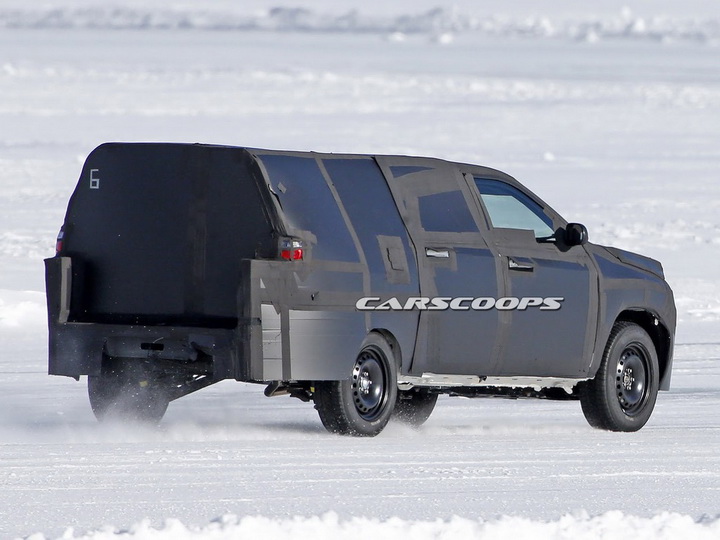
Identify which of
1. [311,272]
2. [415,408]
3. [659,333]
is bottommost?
[415,408]

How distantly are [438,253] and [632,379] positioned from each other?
199 centimetres

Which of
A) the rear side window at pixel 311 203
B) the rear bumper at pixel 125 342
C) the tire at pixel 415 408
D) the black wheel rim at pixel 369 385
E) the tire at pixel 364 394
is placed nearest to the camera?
the rear bumper at pixel 125 342

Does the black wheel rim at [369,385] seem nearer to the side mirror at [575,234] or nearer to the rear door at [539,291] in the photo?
the rear door at [539,291]

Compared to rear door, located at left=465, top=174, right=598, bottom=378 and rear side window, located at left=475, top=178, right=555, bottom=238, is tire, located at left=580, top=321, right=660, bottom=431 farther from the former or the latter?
rear side window, located at left=475, top=178, right=555, bottom=238

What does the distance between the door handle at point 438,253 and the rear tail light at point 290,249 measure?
103 cm

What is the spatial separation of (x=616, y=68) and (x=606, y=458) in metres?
48.5

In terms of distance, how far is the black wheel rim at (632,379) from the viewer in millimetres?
11469

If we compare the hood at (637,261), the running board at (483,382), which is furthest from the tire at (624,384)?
the hood at (637,261)

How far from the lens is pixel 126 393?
10.6 metres

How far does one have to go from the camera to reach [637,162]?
3688cm

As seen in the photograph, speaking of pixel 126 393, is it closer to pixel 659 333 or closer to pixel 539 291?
pixel 539 291

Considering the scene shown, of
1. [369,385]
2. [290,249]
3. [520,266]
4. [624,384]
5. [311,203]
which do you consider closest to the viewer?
[290,249]

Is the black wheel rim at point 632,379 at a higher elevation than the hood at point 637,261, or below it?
below

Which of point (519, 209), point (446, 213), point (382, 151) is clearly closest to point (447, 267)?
point (446, 213)
